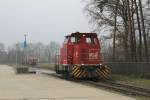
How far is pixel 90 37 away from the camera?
33000 millimetres

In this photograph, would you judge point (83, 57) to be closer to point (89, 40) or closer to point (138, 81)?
point (89, 40)

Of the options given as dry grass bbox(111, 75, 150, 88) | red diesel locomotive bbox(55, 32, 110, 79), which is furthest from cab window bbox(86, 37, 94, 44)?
dry grass bbox(111, 75, 150, 88)

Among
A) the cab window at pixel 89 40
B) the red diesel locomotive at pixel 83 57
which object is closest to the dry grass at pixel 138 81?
the red diesel locomotive at pixel 83 57

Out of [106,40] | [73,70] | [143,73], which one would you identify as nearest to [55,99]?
[73,70]

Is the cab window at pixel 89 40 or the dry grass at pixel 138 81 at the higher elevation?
the cab window at pixel 89 40

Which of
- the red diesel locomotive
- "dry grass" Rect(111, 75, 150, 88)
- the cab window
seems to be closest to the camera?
"dry grass" Rect(111, 75, 150, 88)

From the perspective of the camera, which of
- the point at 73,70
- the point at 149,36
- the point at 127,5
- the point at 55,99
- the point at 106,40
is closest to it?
the point at 55,99

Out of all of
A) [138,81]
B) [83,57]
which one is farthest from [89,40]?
[138,81]

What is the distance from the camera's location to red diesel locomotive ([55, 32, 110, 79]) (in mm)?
31656

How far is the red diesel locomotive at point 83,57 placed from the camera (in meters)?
31.7

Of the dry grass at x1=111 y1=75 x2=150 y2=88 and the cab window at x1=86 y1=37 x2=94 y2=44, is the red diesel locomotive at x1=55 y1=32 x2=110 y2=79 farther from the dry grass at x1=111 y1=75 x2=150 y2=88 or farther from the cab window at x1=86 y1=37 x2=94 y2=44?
the dry grass at x1=111 y1=75 x2=150 y2=88

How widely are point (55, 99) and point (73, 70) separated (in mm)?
13497

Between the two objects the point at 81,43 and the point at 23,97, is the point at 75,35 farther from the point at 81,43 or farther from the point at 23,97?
the point at 23,97

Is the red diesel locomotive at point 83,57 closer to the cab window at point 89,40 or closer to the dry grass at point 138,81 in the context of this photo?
the cab window at point 89,40
